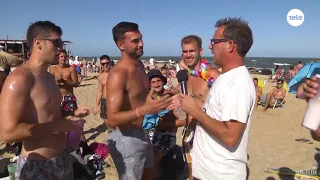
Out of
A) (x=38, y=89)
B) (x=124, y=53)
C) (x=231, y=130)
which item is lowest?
(x=231, y=130)

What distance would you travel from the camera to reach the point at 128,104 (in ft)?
8.66

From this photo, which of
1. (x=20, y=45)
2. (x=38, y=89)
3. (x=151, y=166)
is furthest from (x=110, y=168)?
(x=20, y=45)

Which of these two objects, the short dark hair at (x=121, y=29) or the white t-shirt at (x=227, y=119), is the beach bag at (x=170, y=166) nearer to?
the white t-shirt at (x=227, y=119)

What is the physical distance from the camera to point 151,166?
9.67 feet

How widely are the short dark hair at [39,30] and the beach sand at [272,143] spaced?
2933 mm

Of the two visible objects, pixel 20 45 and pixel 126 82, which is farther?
pixel 20 45

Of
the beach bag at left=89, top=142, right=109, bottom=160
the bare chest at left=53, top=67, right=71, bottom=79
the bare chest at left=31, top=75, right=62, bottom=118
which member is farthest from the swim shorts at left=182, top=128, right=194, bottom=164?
the bare chest at left=53, top=67, right=71, bottom=79

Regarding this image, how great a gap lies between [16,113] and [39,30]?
752 millimetres

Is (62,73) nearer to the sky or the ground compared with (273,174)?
nearer to the sky

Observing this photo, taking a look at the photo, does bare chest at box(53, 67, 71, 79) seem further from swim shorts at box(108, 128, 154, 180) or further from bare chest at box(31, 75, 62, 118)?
bare chest at box(31, 75, 62, 118)

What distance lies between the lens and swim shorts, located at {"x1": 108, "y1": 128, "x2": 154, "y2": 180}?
2.65 metres

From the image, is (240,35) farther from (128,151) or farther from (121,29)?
(128,151)

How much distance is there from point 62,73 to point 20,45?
2434cm

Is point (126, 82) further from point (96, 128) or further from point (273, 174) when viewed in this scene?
point (96, 128)
